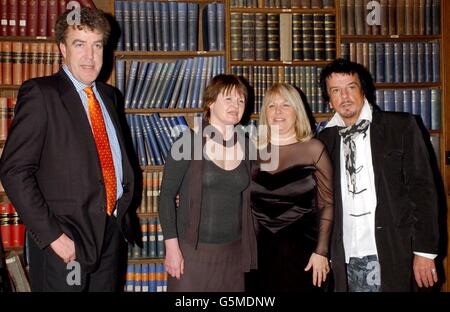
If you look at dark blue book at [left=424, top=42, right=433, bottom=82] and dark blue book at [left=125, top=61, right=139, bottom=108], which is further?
dark blue book at [left=424, top=42, right=433, bottom=82]

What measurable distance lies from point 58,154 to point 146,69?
1.52 meters

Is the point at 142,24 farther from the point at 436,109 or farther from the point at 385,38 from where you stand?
the point at 436,109

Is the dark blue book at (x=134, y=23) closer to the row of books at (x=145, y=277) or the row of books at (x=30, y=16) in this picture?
the row of books at (x=30, y=16)

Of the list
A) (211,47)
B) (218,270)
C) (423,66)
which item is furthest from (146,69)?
(423,66)

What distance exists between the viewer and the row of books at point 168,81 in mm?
3053

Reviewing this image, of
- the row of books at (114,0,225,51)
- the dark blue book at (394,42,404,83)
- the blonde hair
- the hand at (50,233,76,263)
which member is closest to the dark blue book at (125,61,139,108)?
the row of books at (114,0,225,51)

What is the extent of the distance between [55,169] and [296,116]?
3.56 feet

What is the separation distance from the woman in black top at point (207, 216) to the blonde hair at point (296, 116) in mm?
202

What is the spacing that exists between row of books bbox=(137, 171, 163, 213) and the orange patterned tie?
126 centimetres

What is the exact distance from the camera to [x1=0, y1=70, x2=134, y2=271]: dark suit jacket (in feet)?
5.20

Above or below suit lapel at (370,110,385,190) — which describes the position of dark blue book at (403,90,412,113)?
above

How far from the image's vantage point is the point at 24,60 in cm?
299

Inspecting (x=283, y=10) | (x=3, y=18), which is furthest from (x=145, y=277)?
(x=283, y=10)

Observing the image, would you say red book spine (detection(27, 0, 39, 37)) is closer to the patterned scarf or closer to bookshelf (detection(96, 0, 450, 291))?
bookshelf (detection(96, 0, 450, 291))
